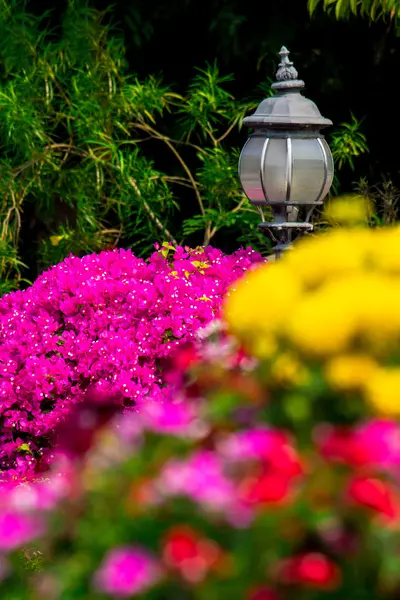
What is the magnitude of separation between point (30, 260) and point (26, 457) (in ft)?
20.3

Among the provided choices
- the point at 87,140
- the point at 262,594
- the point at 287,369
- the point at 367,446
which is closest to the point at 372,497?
the point at 367,446

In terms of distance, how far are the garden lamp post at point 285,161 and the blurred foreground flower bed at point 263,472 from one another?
368 cm

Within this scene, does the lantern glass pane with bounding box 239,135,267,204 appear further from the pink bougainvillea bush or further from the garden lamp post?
the pink bougainvillea bush

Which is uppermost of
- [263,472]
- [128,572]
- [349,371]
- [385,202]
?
[349,371]

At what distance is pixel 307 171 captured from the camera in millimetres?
6117

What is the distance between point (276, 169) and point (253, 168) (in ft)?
0.46

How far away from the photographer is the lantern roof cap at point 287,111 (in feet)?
20.3

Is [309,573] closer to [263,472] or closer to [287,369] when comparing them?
[263,472]

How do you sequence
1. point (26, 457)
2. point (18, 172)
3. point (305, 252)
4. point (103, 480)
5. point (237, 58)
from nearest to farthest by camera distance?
point (103, 480), point (305, 252), point (26, 457), point (18, 172), point (237, 58)

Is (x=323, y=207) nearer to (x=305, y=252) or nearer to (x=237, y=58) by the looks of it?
(x=237, y=58)

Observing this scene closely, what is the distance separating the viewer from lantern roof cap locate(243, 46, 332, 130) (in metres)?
6.19

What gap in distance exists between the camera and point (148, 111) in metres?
9.95

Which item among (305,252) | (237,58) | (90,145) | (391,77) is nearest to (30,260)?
(90,145)

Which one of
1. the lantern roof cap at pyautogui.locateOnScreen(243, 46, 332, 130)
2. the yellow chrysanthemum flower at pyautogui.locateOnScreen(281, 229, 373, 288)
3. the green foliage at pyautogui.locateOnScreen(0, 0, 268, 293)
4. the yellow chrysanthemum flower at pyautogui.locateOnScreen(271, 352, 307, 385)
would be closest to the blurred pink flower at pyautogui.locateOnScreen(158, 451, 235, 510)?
the yellow chrysanthemum flower at pyautogui.locateOnScreen(271, 352, 307, 385)
